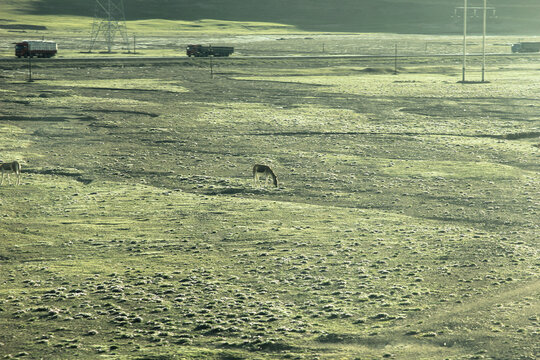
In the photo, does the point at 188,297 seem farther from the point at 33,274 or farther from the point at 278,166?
the point at 278,166

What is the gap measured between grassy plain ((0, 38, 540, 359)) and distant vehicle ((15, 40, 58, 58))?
38438mm

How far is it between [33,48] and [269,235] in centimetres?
6369

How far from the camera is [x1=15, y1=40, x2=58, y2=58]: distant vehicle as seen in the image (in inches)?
2918

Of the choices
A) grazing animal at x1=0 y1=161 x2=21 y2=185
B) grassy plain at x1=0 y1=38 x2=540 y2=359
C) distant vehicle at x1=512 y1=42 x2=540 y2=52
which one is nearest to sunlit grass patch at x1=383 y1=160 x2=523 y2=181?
grassy plain at x1=0 y1=38 x2=540 y2=359

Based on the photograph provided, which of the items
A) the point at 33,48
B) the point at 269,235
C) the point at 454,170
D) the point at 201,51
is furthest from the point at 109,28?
the point at 269,235

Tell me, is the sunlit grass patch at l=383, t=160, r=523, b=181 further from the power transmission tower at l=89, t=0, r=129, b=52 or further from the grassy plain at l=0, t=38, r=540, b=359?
the power transmission tower at l=89, t=0, r=129, b=52

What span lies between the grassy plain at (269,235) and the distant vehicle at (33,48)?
38438mm

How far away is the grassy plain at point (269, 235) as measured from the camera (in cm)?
1180

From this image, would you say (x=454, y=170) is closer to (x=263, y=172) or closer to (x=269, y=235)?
(x=263, y=172)

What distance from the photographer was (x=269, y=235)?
17.2m

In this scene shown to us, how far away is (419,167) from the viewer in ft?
82.5

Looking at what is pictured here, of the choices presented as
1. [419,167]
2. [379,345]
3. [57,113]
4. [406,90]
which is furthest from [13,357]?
[406,90]

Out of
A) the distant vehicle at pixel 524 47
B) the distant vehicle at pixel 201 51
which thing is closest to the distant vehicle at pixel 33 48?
the distant vehicle at pixel 201 51

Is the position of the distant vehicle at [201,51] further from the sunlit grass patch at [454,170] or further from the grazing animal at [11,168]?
the grazing animal at [11,168]
